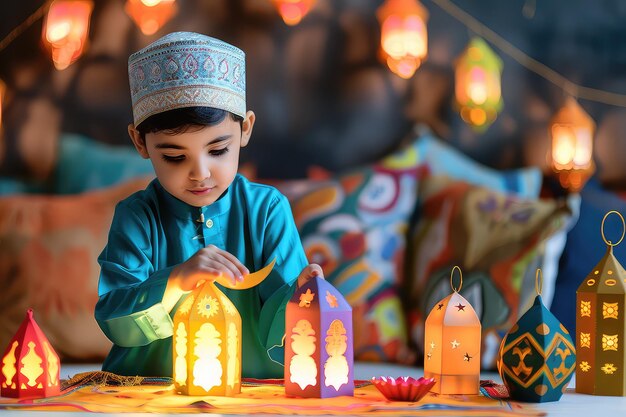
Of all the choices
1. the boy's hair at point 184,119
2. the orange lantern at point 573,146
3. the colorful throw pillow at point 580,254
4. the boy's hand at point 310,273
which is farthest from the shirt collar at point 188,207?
the orange lantern at point 573,146

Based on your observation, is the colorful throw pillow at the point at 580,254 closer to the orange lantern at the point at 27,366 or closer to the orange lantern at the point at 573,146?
the orange lantern at the point at 573,146

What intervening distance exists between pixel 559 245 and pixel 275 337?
3.24 ft

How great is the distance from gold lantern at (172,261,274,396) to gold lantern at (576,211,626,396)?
50 cm

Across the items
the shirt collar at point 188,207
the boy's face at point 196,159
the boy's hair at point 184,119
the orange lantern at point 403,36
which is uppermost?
the orange lantern at point 403,36

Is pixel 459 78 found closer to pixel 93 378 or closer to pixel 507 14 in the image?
pixel 507 14

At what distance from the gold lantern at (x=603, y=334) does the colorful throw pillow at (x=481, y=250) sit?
0.79 meters

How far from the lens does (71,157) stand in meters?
2.88

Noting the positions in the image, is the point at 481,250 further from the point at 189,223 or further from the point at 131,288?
the point at 131,288

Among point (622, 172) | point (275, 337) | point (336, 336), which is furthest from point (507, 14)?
point (336, 336)

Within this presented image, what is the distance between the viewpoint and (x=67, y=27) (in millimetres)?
2795

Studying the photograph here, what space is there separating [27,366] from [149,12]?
1725mm

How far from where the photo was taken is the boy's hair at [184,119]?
4.60 feet

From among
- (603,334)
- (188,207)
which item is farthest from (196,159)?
(603,334)

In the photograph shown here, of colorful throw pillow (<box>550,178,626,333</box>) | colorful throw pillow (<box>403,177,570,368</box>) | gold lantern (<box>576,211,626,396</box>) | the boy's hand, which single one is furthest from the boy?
colorful throw pillow (<box>550,178,626,333</box>)
